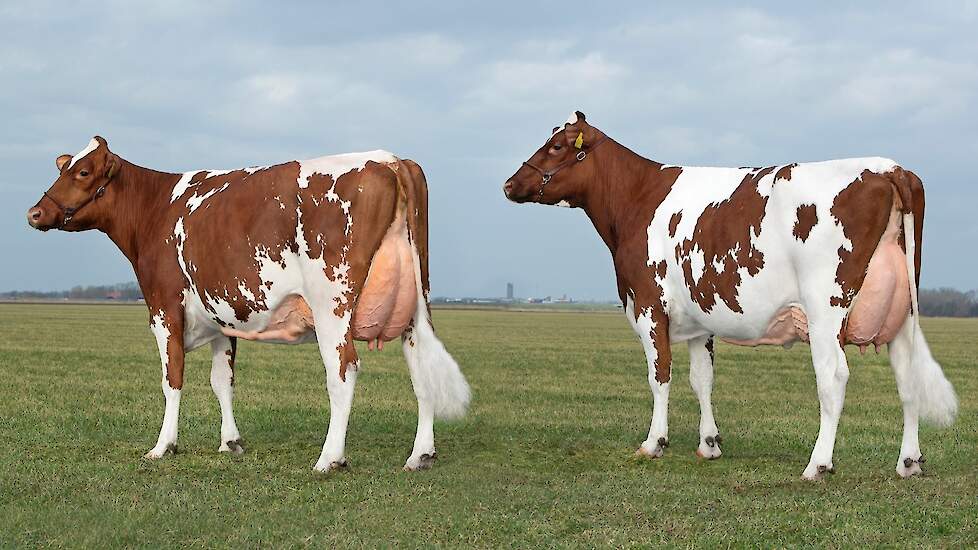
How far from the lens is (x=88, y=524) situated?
24.0 ft

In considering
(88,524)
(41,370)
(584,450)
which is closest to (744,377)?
(584,450)

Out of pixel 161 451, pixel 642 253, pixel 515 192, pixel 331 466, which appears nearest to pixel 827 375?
pixel 642 253

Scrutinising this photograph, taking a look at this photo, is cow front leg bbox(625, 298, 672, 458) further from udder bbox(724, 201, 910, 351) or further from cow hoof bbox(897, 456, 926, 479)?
cow hoof bbox(897, 456, 926, 479)

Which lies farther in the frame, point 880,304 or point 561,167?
point 561,167

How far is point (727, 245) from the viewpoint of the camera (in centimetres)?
945

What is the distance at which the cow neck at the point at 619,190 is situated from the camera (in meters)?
11.0

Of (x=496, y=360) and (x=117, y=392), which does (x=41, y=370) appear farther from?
(x=496, y=360)

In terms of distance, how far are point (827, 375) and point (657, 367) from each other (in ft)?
6.41

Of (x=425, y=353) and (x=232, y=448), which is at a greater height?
(x=425, y=353)

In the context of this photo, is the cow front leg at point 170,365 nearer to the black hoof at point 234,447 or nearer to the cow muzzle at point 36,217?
the black hoof at point 234,447

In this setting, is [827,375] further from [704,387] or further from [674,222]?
[674,222]

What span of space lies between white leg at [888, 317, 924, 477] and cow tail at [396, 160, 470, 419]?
422 cm

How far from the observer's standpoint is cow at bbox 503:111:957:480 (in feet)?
28.6

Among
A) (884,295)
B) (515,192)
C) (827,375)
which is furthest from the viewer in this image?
(515,192)
